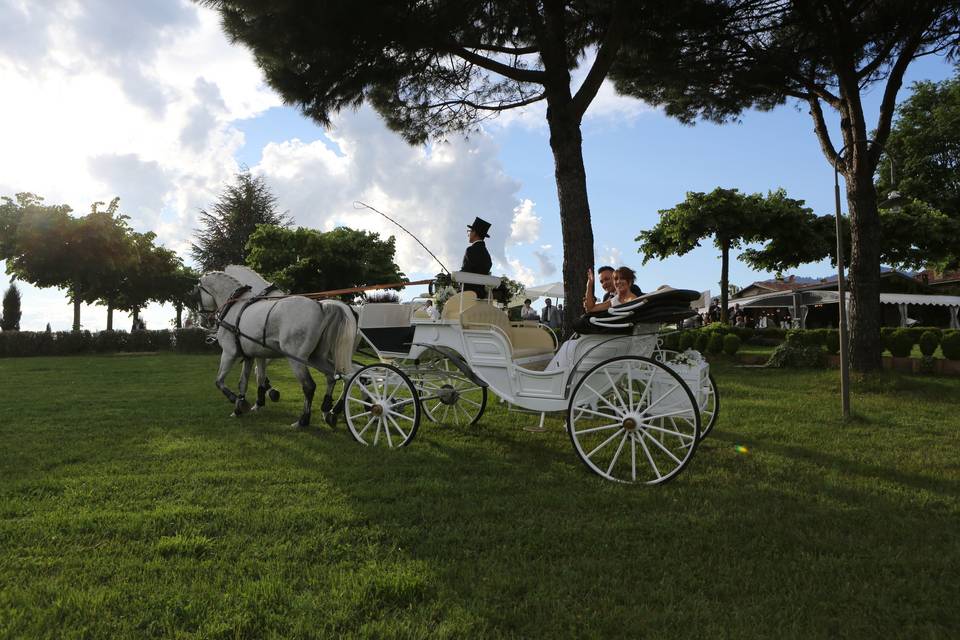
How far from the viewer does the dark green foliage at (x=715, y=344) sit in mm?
14695

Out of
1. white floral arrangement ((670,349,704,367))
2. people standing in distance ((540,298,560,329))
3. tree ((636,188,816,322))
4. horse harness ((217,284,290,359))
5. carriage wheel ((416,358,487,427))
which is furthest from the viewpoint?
tree ((636,188,816,322))

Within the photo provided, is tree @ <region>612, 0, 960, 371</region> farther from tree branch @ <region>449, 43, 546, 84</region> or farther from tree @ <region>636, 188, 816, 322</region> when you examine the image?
tree @ <region>636, 188, 816, 322</region>

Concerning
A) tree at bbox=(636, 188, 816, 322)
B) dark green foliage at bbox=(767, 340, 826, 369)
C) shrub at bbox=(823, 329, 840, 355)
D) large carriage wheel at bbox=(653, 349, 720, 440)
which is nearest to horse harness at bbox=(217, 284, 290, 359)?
large carriage wheel at bbox=(653, 349, 720, 440)

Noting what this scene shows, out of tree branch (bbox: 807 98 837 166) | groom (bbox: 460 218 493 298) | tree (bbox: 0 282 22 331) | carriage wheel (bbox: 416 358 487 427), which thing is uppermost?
tree branch (bbox: 807 98 837 166)

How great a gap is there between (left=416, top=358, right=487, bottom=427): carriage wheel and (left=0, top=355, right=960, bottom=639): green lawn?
522 mm

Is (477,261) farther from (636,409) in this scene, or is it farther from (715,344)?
(715,344)

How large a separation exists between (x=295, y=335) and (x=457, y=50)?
5020mm

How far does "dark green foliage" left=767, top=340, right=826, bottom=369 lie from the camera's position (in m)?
12.4

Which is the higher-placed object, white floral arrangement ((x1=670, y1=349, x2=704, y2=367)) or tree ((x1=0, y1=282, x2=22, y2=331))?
tree ((x1=0, y1=282, x2=22, y2=331))

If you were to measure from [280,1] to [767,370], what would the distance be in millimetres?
10550

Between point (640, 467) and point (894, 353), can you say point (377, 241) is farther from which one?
point (640, 467)

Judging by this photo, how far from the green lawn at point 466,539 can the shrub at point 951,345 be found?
22.2ft

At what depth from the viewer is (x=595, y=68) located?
866 centimetres

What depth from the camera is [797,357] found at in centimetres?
1250
